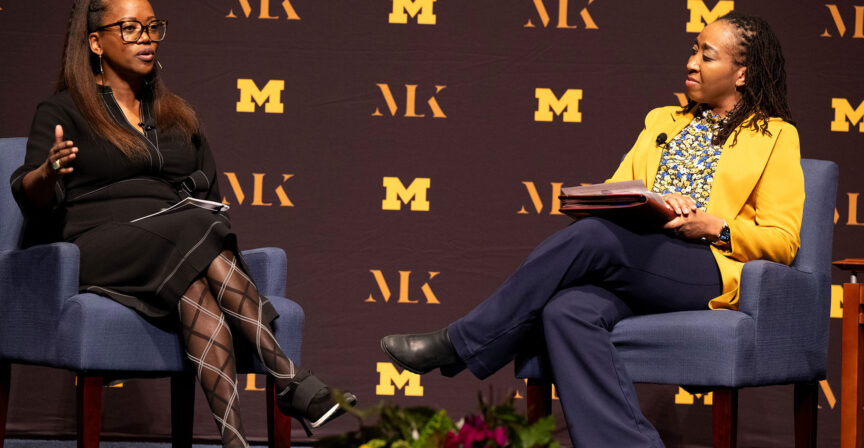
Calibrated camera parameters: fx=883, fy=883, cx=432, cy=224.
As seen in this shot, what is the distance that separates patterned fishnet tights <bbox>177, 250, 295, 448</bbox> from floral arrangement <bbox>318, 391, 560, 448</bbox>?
96 centimetres

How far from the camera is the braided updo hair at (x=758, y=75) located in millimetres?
2342

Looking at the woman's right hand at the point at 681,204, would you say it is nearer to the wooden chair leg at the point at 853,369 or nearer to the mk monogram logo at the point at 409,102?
the wooden chair leg at the point at 853,369

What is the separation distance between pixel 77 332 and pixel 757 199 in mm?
1682

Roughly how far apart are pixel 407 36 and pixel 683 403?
1585mm

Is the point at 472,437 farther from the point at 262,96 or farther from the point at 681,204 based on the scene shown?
the point at 262,96

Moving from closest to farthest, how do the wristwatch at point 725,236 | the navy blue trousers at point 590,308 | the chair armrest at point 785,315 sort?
the navy blue trousers at point 590,308 < the chair armrest at point 785,315 < the wristwatch at point 725,236

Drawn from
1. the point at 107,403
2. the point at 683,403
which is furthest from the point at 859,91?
the point at 107,403

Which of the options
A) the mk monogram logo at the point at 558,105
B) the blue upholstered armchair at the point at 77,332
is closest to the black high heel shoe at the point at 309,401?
the blue upholstered armchair at the point at 77,332

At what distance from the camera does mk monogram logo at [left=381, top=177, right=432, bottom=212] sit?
121 inches

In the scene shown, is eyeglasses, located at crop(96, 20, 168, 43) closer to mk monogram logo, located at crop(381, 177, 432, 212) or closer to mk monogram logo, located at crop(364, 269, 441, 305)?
mk monogram logo, located at crop(381, 177, 432, 212)

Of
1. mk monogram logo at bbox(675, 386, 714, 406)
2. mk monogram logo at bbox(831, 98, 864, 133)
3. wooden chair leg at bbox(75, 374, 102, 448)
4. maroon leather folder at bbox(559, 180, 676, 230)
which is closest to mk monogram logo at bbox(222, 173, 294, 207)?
wooden chair leg at bbox(75, 374, 102, 448)

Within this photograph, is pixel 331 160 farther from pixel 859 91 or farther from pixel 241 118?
pixel 859 91

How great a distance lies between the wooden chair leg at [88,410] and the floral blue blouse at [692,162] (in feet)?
4.84

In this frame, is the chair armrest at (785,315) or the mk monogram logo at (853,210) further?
the mk monogram logo at (853,210)
